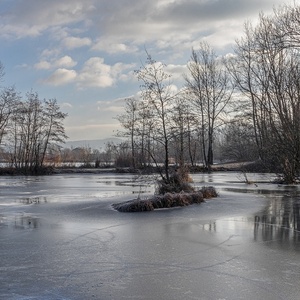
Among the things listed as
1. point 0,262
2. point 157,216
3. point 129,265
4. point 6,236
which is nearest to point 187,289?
point 129,265

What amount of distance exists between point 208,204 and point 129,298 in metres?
10.5

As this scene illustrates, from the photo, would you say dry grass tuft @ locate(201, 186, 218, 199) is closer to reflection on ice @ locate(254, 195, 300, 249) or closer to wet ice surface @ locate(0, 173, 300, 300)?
reflection on ice @ locate(254, 195, 300, 249)

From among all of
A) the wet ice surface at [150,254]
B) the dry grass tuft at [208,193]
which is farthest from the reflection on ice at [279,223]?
the dry grass tuft at [208,193]

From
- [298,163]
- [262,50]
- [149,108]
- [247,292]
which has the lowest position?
[247,292]

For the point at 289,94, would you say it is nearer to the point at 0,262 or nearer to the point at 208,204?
the point at 208,204

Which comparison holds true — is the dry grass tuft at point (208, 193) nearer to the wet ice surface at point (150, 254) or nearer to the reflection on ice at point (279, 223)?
the reflection on ice at point (279, 223)

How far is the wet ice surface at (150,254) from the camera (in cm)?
564

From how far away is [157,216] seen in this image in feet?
41.4

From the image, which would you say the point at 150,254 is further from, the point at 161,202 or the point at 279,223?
the point at 161,202

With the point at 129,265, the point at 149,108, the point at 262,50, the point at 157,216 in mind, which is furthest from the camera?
the point at 262,50

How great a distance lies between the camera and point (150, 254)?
7.70 m

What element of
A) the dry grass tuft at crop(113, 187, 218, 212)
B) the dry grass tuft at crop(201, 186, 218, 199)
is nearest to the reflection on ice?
the dry grass tuft at crop(201, 186, 218, 199)

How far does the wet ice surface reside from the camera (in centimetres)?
564

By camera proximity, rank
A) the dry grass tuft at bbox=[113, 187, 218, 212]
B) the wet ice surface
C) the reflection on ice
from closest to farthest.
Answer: the wet ice surface, the reflection on ice, the dry grass tuft at bbox=[113, 187, 218, 212]
